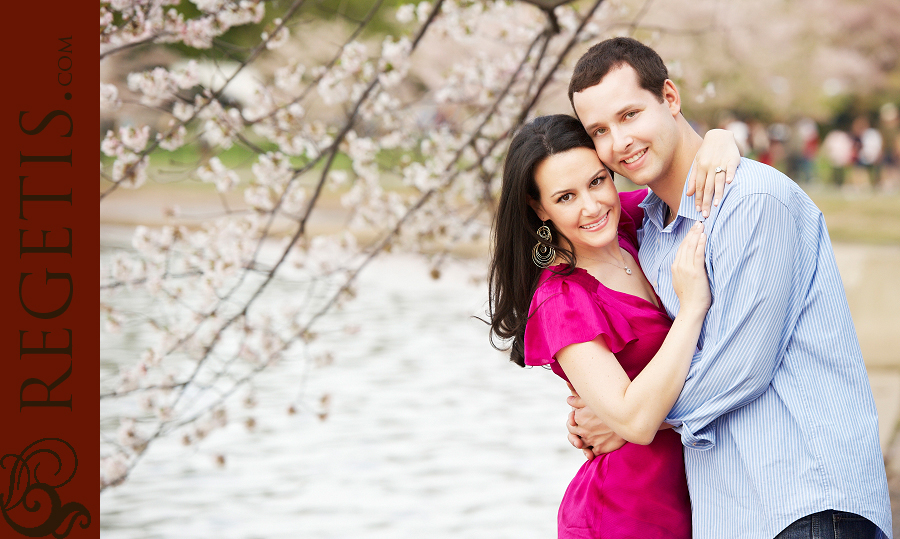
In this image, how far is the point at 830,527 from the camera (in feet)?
6.13

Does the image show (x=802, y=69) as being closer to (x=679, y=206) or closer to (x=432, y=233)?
(x=432, y=233)

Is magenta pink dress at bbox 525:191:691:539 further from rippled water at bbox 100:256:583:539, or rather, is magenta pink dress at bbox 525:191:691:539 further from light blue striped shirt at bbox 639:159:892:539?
rippled water at bbox 100:256:583:539

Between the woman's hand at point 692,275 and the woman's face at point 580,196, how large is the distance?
24cm

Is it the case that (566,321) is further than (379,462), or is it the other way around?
(379,462)

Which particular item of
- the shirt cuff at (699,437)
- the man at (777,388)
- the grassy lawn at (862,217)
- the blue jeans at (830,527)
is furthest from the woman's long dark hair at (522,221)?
the grassy lawn at (862,217)

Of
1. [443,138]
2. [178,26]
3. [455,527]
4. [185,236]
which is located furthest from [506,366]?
[178,26]

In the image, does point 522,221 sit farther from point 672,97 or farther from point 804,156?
point 804,156

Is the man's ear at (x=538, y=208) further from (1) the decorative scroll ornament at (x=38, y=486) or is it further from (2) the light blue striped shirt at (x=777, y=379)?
(1) the decorative scroll ornament at (x=38, y=486)

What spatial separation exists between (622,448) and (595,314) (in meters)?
0.38

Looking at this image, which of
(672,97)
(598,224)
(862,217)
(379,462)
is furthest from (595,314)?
(862,217)

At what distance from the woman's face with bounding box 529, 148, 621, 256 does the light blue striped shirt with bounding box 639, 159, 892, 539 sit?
314mm

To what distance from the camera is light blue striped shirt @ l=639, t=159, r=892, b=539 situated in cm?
188

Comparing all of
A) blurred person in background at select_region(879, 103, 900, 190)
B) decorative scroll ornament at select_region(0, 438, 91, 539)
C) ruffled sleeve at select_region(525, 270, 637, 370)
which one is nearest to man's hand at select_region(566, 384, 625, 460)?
ruffled sleeve at select_region(525, 270, 637, 370)

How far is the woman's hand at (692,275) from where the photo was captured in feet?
6.56
